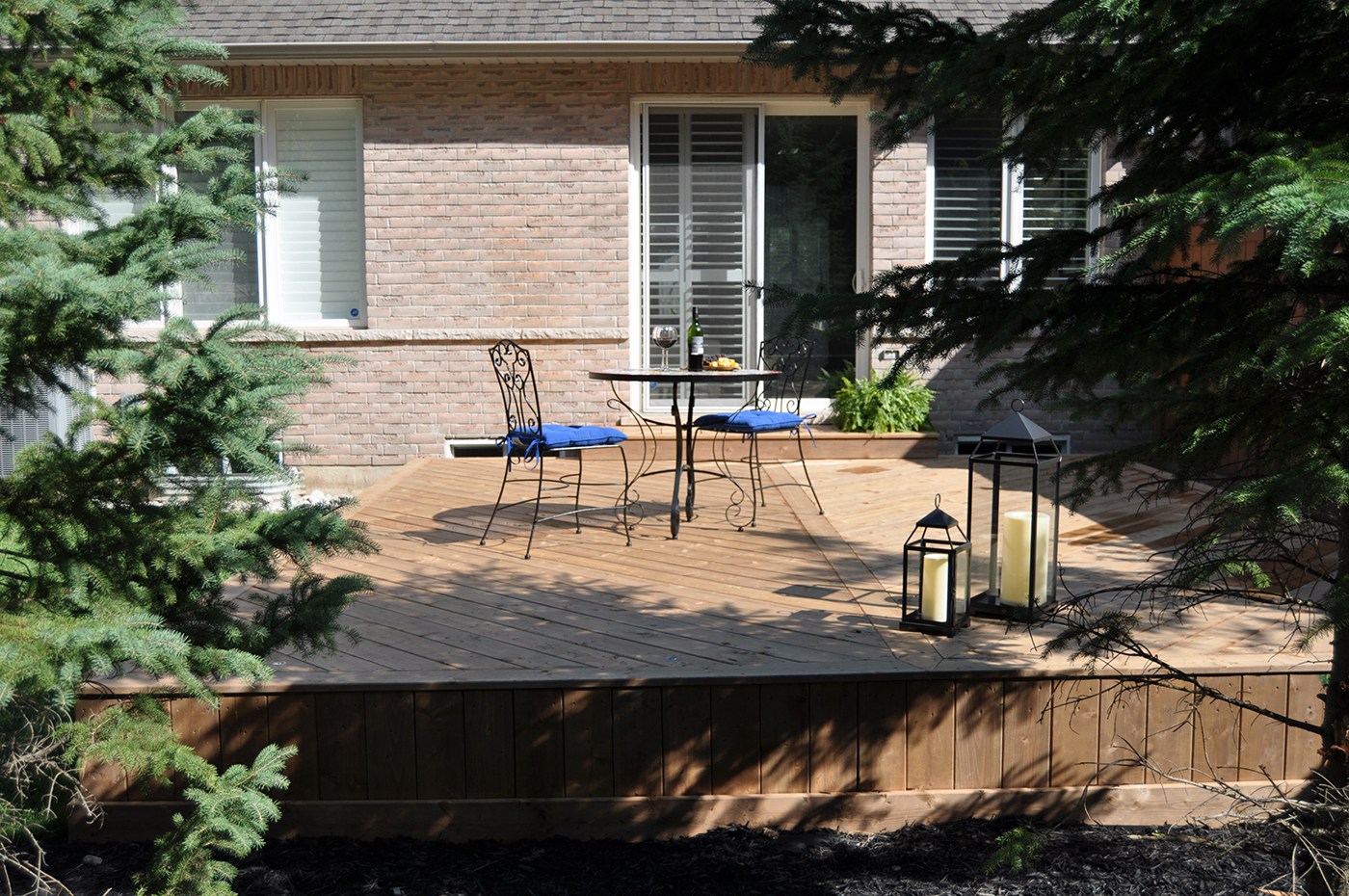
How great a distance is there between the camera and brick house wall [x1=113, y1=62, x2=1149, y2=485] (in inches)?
298

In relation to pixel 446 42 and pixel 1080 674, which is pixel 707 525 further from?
pixel 446 42

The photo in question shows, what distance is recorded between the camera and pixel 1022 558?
10.9 ft

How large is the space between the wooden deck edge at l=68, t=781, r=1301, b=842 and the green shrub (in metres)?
4.80

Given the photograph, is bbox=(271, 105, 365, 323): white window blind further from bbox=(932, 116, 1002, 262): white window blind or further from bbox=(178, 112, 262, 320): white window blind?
bbox=(932, 116, 1002, 262): white window blind

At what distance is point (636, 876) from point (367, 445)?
5642 mm

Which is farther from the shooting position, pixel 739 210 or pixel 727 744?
pixel 739 210

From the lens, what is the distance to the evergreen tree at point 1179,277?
5.53 ft

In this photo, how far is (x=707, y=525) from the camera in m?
5.27

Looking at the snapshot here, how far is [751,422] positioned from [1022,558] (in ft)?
6.64

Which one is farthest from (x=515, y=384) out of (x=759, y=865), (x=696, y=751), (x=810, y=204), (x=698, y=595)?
(x=810, y=204)

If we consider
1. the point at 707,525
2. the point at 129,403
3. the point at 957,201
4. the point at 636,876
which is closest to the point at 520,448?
the point at 707,525

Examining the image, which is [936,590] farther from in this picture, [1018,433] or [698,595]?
[698,595]

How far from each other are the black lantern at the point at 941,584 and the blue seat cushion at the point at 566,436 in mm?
1906

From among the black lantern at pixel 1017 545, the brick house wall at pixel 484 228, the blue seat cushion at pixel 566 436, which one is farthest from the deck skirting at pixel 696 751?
the brick house wall at pixel 484 228
